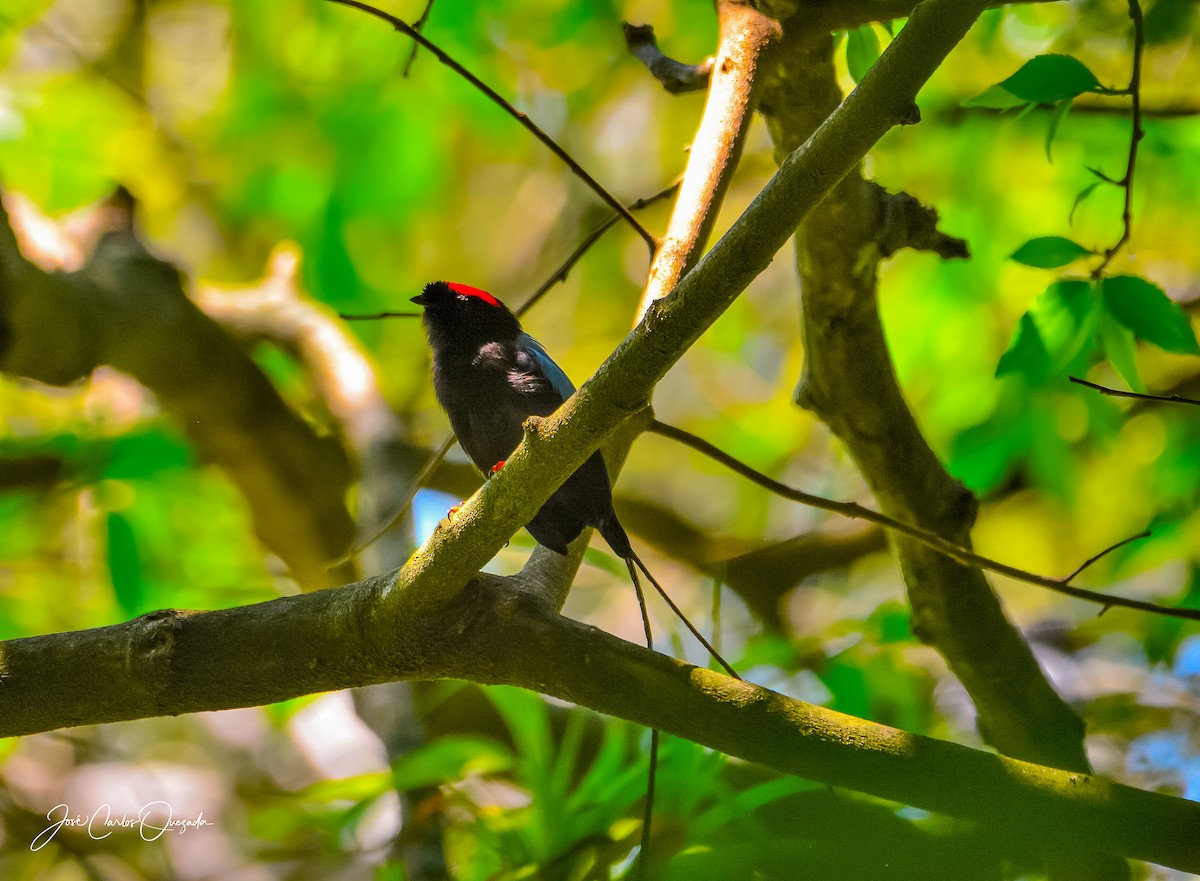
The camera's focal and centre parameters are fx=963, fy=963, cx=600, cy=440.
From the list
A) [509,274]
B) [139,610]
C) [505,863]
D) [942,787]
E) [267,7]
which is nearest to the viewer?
[942,787]

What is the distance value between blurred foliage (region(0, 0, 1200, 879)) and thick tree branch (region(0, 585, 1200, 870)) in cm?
17

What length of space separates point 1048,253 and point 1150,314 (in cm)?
23

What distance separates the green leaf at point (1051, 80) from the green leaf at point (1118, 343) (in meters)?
0.43

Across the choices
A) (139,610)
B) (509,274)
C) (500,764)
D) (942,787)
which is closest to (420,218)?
(509,274)

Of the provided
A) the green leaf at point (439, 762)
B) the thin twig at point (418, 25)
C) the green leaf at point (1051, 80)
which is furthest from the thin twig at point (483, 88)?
the green leaf at point (439, 762)

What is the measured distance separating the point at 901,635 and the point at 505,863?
1333 mm

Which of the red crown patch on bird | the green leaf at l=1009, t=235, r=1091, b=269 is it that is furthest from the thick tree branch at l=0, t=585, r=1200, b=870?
the red crown patch on bird

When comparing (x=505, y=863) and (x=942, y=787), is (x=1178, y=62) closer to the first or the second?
(x=942, y=787)

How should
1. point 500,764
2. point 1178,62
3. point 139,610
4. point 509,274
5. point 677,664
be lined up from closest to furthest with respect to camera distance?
point 677,664
point 500,764
point 139,610
point 1178,62
point 509,274

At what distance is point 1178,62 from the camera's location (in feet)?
12.6

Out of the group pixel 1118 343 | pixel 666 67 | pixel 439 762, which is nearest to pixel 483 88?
pixel 666 67

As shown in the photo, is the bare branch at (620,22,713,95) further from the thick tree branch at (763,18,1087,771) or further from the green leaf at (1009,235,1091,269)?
the green leaf at (1009,235,1091,269)

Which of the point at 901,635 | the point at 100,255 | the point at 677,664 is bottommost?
the point at 677,664
